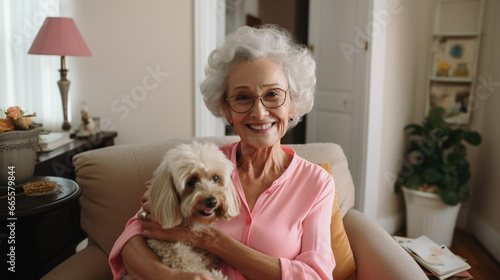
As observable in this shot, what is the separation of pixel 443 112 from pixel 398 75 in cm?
44

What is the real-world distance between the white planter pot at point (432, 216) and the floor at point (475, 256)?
0.37ft

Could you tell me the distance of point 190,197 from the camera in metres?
1.04

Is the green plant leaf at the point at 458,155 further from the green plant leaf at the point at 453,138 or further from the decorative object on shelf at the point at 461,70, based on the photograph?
the decorative object on shelf at the point at 461,70

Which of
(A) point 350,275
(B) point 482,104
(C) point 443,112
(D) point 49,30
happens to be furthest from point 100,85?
(B) point 482,104

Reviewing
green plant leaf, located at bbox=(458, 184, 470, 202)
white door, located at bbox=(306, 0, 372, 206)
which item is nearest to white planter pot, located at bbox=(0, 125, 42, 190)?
white door, located at bbox=(306, 0, 372, 206)

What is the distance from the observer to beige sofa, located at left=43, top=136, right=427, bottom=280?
138 cm

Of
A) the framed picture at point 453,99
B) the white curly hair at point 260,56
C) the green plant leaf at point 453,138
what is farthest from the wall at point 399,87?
the white curly hair at point 260,56


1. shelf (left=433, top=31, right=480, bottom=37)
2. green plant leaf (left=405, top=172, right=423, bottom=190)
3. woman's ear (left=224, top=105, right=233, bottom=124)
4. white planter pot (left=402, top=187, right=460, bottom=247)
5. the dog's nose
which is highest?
shelf (left=433, top=31, right=480, bottom=37)

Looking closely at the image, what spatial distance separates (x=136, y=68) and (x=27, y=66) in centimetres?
66

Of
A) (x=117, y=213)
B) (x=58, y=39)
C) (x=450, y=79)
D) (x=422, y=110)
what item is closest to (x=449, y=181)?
(x=422, y=110)

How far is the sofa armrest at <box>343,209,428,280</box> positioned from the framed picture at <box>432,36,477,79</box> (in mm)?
2083

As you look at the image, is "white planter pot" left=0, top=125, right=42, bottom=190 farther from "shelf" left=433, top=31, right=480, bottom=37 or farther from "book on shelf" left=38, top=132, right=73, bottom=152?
"shelf" left=433, top=31, right=480, bottom=37

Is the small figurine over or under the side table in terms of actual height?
over

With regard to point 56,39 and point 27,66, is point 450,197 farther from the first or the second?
point 27,66
